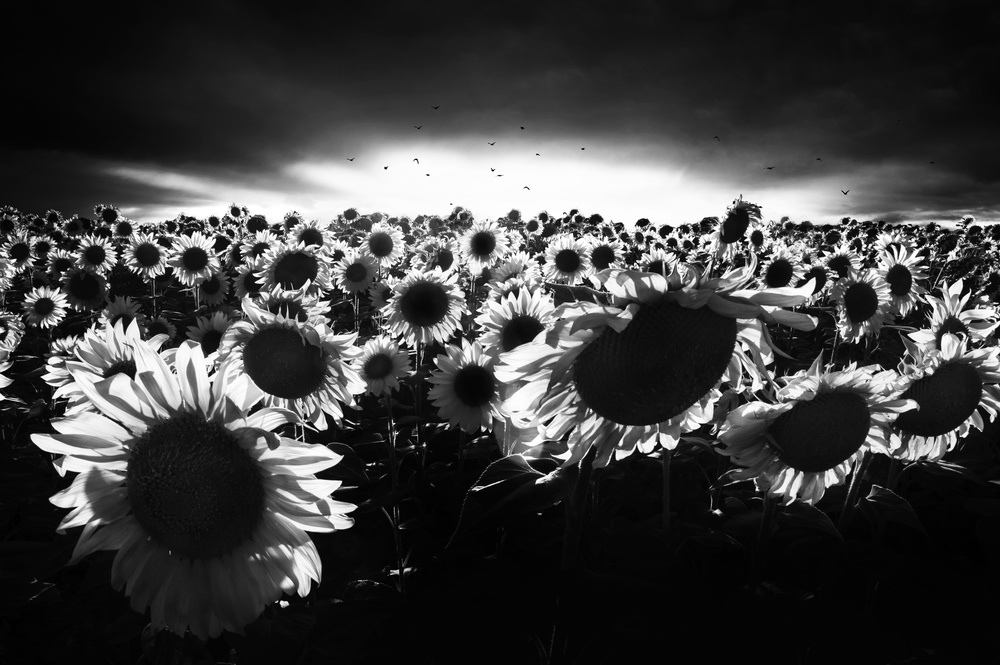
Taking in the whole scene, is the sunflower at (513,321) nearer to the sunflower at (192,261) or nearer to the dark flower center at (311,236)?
the dark flower center at (311,236)

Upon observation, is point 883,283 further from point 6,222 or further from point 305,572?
point 6,222

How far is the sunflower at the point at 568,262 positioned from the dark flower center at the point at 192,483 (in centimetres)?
908

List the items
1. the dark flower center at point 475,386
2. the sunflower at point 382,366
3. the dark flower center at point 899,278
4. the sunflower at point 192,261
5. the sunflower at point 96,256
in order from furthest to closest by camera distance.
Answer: the sunflower at point 96,256 < the sunflower at point 192,261 < the dark flower center at point 899,278 < the sunflower at point 382,366 < the dark flower center at point 475,386

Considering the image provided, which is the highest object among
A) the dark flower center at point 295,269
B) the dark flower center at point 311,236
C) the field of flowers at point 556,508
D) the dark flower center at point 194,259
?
the dark flower center at point 311,236

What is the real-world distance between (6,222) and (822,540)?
1007 inches

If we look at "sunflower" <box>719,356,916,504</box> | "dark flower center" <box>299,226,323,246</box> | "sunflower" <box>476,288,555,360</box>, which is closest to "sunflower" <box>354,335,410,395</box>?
"sunflower" <box>476,288,555,360</box>

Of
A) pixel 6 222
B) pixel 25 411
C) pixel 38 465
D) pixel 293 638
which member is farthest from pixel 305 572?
pixel 6 222

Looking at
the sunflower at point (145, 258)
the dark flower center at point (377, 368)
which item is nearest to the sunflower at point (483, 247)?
the dark flower center at point (377, 368)

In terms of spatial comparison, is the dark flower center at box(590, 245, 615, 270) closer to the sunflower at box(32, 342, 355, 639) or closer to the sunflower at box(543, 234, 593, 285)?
the sunflower at box(543, 234, 593, 285)

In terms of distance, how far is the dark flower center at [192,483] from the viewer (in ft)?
6.10

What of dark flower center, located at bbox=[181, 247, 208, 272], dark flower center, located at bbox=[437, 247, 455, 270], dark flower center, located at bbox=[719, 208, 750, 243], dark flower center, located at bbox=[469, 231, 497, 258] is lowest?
dark flower center, located at bbox=[181, 247, 208, 272]

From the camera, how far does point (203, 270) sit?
1151 centimetres

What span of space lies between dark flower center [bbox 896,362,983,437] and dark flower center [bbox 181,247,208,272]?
12251 millimetres

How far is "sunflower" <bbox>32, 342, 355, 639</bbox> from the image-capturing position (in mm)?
1875
